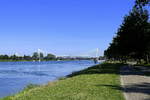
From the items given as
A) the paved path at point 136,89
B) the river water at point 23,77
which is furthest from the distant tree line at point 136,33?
the paved path at point 136,89

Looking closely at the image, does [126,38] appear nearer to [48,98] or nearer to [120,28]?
[120,28]

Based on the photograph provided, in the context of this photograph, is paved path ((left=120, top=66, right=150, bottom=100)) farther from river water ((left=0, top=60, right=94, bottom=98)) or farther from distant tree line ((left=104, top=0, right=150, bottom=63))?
distant tree line ((left=104, top=0, right=150, bottom=63))

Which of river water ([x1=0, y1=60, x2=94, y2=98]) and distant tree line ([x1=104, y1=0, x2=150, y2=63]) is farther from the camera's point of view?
distant tree line ([x1=104, y1=0, x2=150, y2=63])

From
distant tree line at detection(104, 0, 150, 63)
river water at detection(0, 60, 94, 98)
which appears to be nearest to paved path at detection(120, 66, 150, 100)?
river water at detection(0, 60, 94, 98)

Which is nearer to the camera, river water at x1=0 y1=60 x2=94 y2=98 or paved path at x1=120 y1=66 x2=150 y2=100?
paved path at x1=120 y1=66 x2=150 y2=100

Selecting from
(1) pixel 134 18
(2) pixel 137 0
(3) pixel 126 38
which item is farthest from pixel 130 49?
(2) pixel 137 0

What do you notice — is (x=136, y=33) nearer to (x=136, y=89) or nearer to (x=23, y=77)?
(x=23, y=77)

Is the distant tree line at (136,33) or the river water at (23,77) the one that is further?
the distant tree line at (136,33)

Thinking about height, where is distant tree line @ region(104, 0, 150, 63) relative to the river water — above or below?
above

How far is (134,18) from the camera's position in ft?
183

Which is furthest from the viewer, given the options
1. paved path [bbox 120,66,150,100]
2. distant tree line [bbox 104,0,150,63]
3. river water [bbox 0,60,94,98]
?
distant tree line [bbox 104,0,150,63]

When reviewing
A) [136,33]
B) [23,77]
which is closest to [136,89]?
[23,77]

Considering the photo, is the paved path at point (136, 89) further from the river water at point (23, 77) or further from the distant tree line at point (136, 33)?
the distant tree line at point (136, 33)

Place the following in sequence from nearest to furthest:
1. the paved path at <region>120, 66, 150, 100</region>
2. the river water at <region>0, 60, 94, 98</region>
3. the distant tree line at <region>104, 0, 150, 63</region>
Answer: the paved path at <region>120, 66, 150, 100</region> < the river water at <region>0, 60, 94, 98</region> < the distant tree line at <region>104, 0, 150, 63</region>
